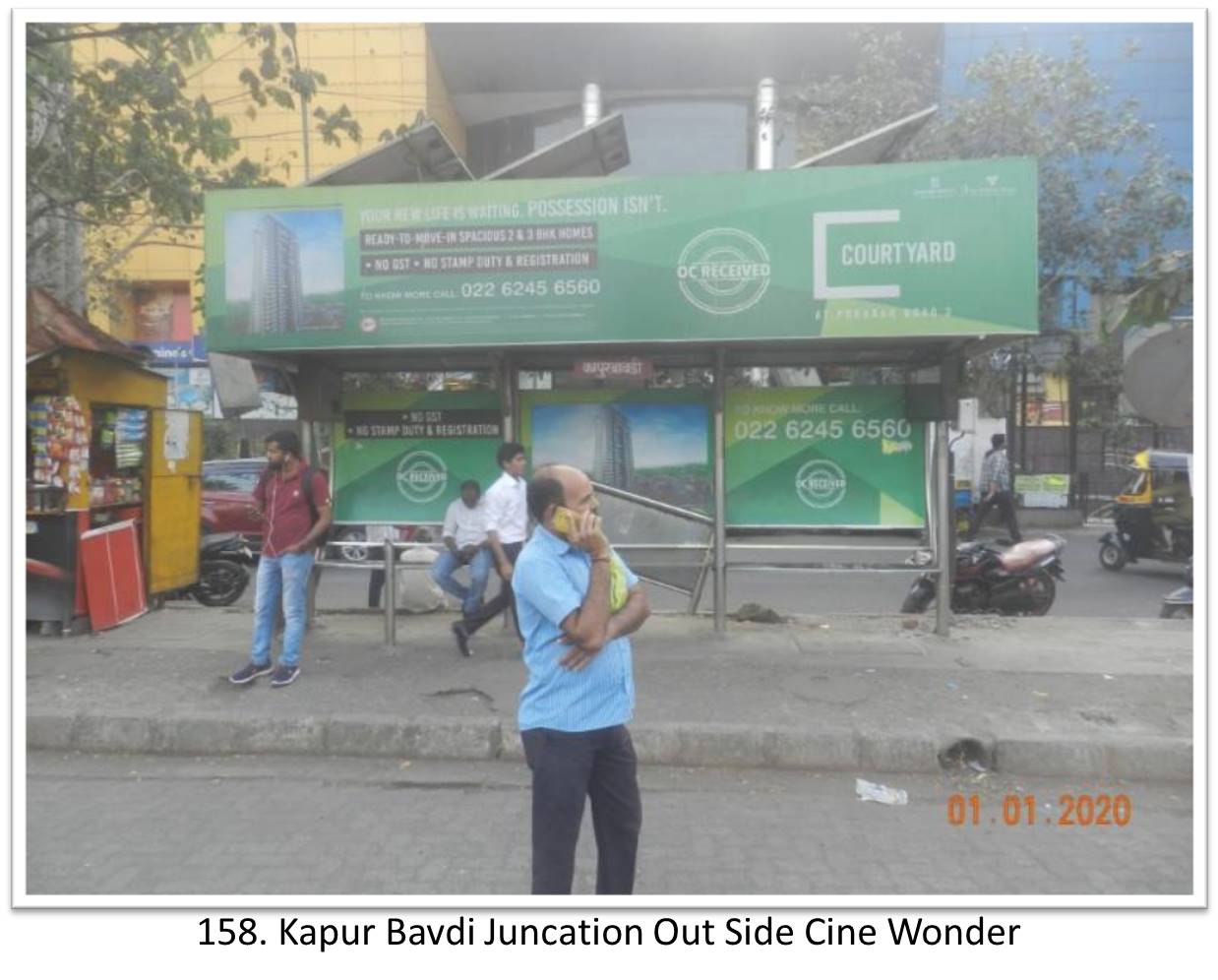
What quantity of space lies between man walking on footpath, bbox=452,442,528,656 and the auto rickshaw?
1013 centimetres

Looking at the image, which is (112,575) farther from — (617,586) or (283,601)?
(617,586)

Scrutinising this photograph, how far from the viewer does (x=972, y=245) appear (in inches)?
245

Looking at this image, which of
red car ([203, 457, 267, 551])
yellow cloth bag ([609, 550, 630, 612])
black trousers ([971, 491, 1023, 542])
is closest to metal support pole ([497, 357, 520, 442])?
yellow cloth bag ([609, 550, 630, 612])

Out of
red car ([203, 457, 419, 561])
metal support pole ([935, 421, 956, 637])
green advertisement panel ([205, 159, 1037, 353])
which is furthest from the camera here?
red car ([203, 457, 419, 561])

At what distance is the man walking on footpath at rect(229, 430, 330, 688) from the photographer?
629 centimetres

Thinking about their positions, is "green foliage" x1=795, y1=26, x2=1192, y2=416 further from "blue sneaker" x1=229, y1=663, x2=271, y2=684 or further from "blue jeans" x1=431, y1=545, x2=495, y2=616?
"blue sneaker" x1=229, y1=663, x2=271, y2=684

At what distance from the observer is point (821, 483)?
24.7 feet

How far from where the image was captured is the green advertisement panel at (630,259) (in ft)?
20.4

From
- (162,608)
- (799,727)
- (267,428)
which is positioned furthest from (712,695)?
(267,428)

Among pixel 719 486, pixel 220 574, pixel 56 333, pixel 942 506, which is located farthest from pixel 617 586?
pixel 220 574

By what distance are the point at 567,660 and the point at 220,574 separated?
8.47 metres

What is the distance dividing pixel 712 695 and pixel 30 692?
441cm
